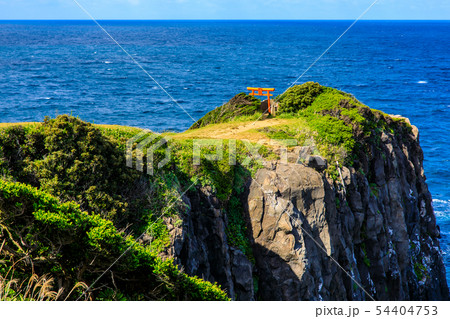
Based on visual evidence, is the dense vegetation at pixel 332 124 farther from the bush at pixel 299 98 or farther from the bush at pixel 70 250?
the bush at pixel 70 250

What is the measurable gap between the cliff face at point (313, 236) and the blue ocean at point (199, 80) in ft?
52.5

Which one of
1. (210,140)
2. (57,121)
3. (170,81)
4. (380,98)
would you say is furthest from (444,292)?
(170,81)

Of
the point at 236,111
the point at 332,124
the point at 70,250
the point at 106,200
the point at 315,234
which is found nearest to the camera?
the point at 70,250

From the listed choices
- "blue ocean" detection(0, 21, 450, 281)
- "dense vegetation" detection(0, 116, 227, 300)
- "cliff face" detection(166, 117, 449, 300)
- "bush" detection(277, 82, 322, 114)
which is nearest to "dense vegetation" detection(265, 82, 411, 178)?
"bush" detection(277, 82, 322, 114)

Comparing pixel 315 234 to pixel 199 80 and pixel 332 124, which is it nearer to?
pixel 332 124

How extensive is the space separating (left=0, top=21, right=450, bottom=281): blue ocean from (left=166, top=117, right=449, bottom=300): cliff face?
15993 mm

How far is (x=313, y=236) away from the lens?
69.5 ft

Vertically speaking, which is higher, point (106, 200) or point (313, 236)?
point (106, 200)

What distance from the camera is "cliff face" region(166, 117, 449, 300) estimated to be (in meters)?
18.9

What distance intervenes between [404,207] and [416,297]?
19.0ft

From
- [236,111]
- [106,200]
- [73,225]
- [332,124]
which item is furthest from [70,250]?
[236,111]

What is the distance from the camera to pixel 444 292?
33.4 metres

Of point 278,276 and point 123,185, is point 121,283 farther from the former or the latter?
point 278,276

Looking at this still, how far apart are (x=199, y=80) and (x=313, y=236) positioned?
89.4m
